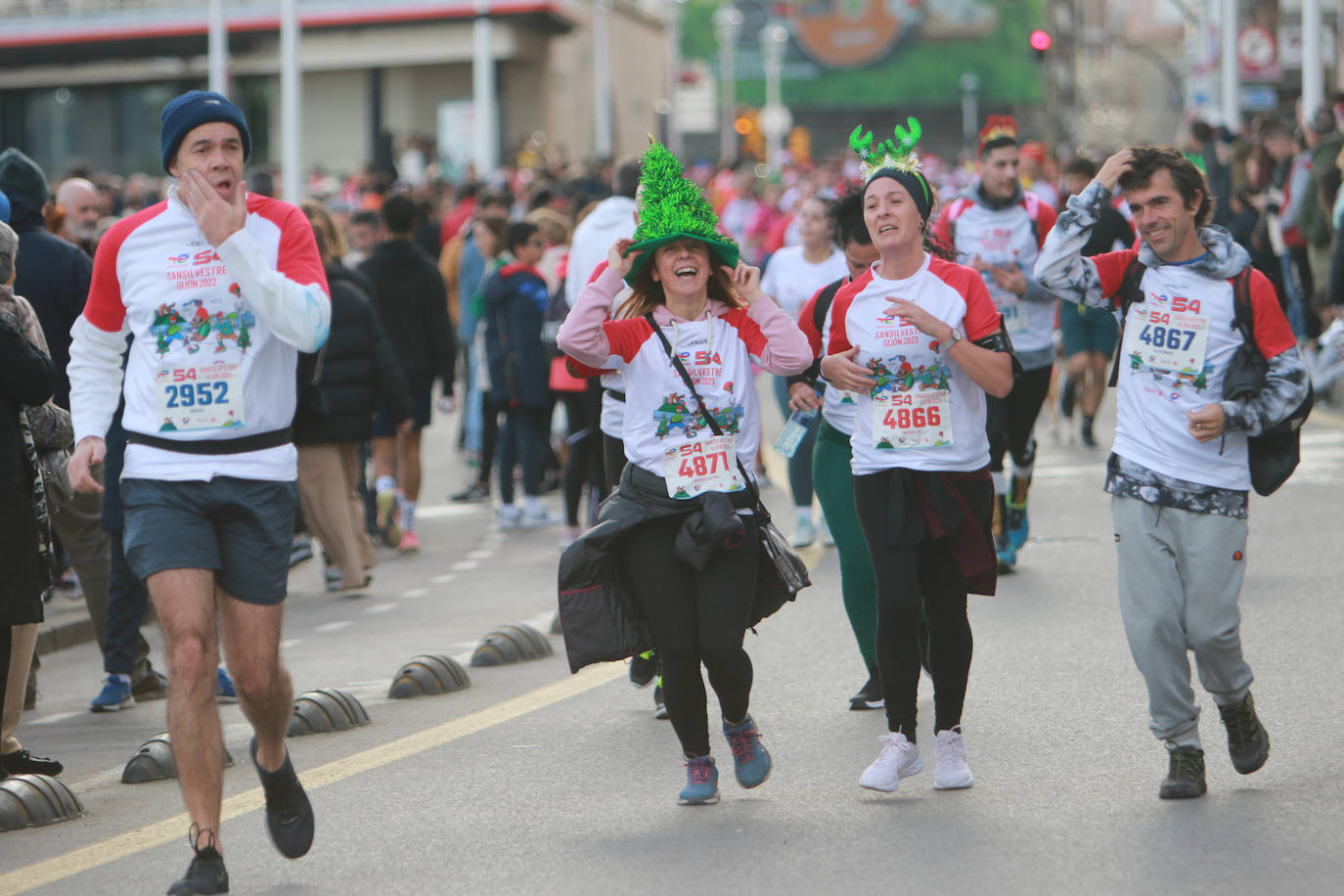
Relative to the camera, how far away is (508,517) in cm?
1409

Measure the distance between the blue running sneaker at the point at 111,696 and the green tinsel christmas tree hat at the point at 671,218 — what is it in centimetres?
340

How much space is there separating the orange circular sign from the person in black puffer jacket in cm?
9809

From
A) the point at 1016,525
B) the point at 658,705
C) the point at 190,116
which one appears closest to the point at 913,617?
the point at 658,705

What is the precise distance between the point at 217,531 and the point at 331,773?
1.67 m

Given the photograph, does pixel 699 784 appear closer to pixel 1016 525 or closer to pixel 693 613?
pixel 693 613

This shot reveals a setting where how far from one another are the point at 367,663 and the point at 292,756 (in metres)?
2.09

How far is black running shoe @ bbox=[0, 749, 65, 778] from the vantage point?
22.8 ft

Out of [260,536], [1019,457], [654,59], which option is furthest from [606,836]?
[654,59]

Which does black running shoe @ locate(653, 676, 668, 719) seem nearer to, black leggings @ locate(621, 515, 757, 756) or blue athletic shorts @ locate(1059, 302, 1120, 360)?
black leggings @ locate(621, 515, 757, 756)

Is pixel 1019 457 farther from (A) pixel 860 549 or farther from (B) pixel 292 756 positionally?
(B) pixel 292 756

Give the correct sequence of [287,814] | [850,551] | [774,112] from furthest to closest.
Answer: [774,112] < [850,551] < [287,814]

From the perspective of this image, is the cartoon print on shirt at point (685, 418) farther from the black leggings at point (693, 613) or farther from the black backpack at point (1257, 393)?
the black backpack at point (1257, 393)

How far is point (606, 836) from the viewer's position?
575 cm

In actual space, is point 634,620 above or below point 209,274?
below
